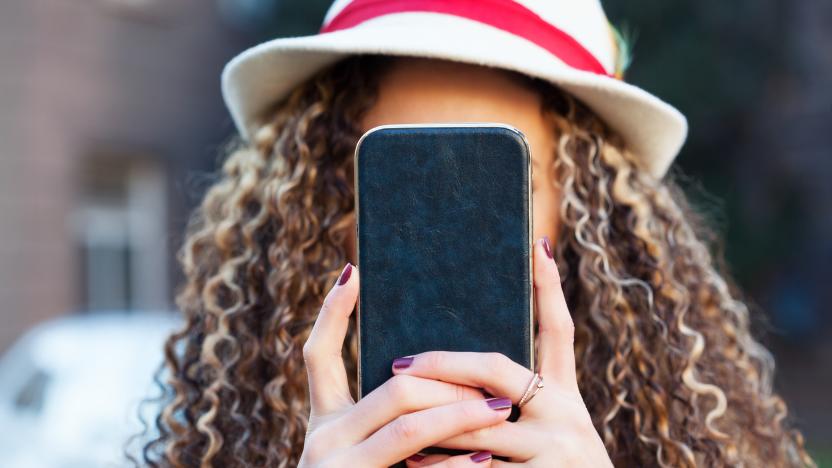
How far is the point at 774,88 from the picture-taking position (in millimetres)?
10492

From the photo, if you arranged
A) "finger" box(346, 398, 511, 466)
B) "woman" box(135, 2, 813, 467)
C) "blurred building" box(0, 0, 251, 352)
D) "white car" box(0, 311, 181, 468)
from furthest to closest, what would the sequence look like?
1. "blurred building" box(0, 0, 251, 352)
2. "white car" box(0, 311, 181, 468)
3. "woman" box(135, 2, 813, 467)
4. "finger" box(346, 398, 511, 466)

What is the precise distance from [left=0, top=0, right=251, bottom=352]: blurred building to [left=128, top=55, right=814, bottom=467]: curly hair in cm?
668

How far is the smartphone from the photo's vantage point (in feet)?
3.84

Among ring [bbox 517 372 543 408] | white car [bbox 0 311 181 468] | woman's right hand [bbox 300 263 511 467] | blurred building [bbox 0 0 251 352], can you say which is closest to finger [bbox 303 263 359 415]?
woman's right hand [bbox 300 263 511 467]

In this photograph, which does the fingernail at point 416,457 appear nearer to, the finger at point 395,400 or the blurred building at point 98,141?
the finger at point 395,400

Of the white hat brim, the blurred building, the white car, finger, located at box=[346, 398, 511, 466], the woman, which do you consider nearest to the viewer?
finger, located at box=[346, 398, 511, 466]

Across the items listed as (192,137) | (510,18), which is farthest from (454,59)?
(192,137)

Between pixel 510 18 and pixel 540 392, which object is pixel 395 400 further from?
pixel 510 18

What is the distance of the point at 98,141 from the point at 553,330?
8.98 meters

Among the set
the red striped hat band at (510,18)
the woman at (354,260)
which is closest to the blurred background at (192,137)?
the woman at (354,260)

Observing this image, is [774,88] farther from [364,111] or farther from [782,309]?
[364,111]

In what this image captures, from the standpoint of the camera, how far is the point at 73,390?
431cm

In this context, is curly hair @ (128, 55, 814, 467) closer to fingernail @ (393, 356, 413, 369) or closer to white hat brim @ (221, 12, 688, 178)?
white hat brim @ (221, 12, 688, 178)

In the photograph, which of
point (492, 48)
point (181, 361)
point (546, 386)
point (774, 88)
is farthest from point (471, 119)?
point (774, 88)
